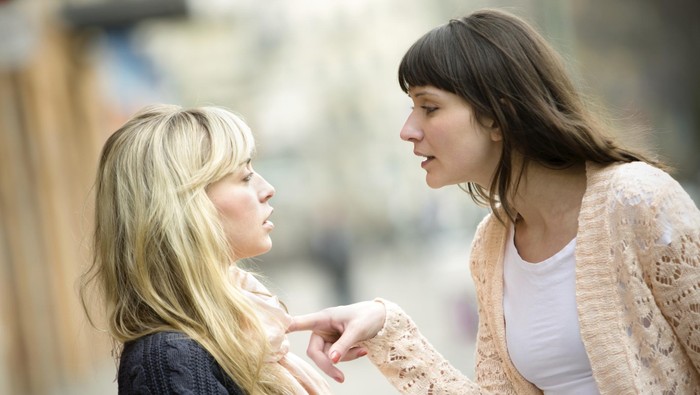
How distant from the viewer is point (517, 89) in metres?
3.03

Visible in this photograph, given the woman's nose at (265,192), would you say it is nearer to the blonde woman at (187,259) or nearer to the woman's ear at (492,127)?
the blonde woman at (187,259)

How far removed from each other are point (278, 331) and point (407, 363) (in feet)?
1.85

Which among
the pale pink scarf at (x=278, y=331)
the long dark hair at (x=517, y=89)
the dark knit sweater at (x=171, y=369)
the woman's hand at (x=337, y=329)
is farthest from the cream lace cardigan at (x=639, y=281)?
the dark knit sweater at (x=171, y=369)

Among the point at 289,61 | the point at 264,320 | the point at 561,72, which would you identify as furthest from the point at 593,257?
the point at 289,61

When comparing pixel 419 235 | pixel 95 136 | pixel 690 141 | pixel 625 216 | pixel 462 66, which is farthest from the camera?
pixel 419 235

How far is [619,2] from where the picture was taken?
11672 millimetres

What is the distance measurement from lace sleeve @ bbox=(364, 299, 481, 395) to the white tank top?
0.70 ft

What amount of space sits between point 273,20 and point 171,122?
32686 millimetres

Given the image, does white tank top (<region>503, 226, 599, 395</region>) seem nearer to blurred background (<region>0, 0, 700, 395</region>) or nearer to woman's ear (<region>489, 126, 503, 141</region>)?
woman's ear (<region>489, 126, 503, 141</region>)

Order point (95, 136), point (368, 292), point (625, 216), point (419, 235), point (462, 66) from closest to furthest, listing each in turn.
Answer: point (625, 216), point (462, 66), point (95, 136), point (368, 292), point (419, 235)

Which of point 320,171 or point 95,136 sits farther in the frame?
point 320,171

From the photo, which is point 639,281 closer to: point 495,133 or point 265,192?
point 495,133

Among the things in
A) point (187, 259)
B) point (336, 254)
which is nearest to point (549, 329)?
point (187, 259)

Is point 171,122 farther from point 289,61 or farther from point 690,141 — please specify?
point 289,61
